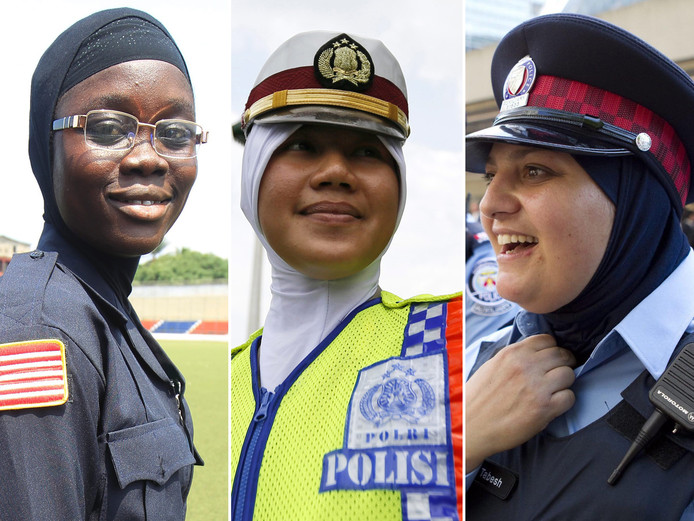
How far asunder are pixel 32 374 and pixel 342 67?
80 centimetres

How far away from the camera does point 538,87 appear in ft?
3.95

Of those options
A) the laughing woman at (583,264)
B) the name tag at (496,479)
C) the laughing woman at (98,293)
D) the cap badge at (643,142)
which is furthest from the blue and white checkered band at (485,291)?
the laughing woman at (98,293)

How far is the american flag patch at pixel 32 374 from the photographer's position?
1.22 m

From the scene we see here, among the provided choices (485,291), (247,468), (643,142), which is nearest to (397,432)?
(247,468)

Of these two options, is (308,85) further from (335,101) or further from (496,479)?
(496,479)

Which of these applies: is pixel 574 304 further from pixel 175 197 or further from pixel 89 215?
pixel 89 215

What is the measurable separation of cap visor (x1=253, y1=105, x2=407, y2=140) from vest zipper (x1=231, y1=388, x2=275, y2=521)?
0.53m

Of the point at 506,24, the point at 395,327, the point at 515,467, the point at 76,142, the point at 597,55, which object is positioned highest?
the point at 506,24

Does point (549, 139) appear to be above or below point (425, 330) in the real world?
above

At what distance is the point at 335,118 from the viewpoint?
121 cm

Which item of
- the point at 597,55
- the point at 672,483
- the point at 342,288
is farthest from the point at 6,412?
the point at 597,55

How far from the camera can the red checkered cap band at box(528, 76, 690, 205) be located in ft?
3.65

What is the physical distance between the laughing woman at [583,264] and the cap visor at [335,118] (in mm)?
223

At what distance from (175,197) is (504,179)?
0.71 m
